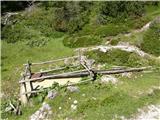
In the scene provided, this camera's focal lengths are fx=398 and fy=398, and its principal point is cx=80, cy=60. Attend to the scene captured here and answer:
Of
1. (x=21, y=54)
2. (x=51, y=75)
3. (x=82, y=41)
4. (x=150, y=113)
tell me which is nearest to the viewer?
(x=150, y=113)

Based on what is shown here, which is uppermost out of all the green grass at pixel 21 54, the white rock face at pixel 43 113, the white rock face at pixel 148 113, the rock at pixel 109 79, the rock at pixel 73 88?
the rock at pixel 109 79

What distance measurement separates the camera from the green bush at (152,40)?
29236mm

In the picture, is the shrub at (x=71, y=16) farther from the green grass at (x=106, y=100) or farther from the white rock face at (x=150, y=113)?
the white rock face at (x=150, y=113)

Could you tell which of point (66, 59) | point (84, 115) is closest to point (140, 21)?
point (66, 59)

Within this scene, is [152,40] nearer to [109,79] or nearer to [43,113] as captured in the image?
[109,79]

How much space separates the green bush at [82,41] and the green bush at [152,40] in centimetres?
407

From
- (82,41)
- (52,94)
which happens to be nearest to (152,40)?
(82,41)

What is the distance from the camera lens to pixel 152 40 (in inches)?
1185

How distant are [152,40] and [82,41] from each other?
610 cm

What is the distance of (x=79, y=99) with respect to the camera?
910 inches

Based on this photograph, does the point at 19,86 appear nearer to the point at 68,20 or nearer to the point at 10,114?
the point at 10,114

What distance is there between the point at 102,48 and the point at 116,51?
138cm

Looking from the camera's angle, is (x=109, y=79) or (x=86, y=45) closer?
(x=109, y=79)

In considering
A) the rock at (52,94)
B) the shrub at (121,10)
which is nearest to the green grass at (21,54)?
the shrub at (121,10)
